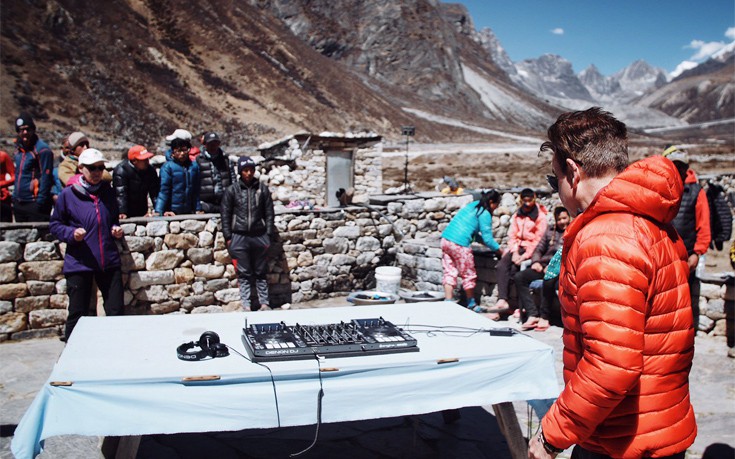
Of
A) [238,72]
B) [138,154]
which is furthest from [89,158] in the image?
[238,72]

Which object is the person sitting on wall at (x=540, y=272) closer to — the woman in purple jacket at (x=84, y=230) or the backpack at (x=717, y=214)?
the backpack at (x=717, y=214)

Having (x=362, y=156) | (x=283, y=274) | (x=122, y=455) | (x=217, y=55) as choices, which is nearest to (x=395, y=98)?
(x=217, y=55)

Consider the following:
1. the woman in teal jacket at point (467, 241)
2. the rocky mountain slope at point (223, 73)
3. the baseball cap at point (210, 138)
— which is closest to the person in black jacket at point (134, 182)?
the baseball cap at point (210, 138)

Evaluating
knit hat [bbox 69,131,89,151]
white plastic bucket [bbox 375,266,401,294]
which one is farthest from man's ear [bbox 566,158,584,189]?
knit hat [bbox 69,131,89,151]

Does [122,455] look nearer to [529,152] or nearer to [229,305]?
[229,305]

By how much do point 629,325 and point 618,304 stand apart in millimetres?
67

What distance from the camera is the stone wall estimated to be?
19.9 feet

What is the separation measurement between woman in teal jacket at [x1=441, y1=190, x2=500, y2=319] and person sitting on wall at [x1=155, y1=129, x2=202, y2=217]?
303 cm

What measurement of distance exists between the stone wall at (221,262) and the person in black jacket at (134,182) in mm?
351

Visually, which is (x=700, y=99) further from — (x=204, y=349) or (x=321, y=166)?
(x=204, y=349)

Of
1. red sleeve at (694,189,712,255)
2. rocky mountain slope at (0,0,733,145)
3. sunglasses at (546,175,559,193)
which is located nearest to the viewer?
sunglasses at (546,175,559,193)

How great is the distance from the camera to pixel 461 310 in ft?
13.8

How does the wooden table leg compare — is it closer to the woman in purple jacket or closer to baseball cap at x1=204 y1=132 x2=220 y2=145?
the woman in purple jacket

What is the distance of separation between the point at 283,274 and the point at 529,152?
35294mm
